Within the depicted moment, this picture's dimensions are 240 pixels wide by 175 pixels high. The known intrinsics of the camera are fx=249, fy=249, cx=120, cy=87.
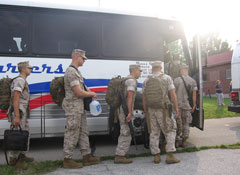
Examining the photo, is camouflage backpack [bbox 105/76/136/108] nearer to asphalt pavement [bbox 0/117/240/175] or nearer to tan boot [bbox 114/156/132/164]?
tan boot [bbox 114/156/132/164]

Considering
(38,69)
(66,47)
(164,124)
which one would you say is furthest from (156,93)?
(38,69)

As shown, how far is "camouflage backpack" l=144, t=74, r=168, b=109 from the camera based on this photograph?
443 centimetres

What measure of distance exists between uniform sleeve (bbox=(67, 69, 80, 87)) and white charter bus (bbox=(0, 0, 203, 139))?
4.62 ft

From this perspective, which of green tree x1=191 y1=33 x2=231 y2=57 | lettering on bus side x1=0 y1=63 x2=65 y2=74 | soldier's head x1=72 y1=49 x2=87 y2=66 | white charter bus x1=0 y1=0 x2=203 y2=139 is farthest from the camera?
green tree x1=191 y1=33 x2=231 y2=57

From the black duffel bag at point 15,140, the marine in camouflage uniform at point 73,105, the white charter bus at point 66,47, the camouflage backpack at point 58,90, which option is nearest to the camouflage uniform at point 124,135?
the marine in camouflage uniform at point 73,105

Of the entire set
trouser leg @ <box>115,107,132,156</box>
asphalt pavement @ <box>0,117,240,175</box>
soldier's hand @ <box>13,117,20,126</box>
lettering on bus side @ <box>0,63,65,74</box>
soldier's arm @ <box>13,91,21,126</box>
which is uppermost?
lettering on bus side @ <box>0,63,65,74</box>

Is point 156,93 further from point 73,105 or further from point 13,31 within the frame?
point 13,31

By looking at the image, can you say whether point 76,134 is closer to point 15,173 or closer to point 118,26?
point 15,173

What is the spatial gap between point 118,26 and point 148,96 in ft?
7.65

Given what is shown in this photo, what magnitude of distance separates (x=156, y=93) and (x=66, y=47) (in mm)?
2512

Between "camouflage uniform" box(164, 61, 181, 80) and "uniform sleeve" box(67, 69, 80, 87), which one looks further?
"camouflage uniform" box(164, 61, 181, 80)

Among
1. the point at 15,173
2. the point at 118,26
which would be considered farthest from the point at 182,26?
the point at 15,173

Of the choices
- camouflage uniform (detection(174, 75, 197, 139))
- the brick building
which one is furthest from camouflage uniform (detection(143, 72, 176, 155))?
the brick building

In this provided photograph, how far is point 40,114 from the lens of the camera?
563cm
